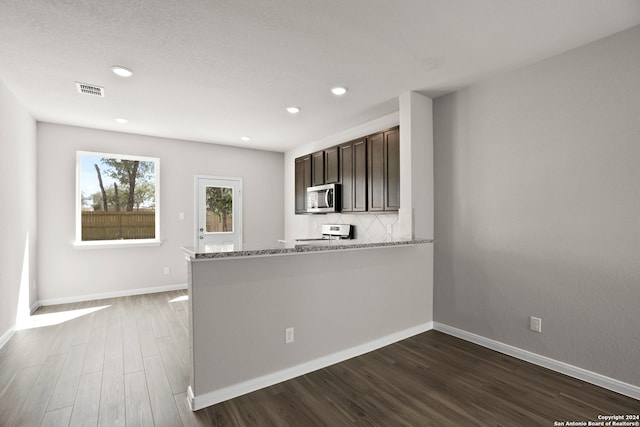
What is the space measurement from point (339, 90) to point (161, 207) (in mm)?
3634

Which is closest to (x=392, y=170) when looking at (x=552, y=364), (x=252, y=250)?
(x=252, y=250)

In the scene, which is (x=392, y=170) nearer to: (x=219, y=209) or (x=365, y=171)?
(x=365, y=171)

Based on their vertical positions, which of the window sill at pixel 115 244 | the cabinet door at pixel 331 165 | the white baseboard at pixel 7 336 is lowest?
the white baseboard at pixel 7 336

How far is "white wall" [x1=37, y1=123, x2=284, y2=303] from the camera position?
4484 millimetres

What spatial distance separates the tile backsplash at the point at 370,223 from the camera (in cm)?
404

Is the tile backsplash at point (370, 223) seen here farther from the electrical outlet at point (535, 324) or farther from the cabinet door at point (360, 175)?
the electrical outlet at point (535, 324)

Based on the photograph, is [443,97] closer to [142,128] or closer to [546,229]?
[546,229]

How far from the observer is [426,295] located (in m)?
3.51

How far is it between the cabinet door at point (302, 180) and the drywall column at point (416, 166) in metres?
2.13

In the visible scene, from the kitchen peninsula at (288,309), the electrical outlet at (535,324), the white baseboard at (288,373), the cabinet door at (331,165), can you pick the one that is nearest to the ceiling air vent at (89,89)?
the kitchen peninsula at (288,309)

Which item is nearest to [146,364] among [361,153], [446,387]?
[446,387]

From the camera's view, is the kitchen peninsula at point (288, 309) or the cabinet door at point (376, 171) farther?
the cabinet door at point (376, 171)

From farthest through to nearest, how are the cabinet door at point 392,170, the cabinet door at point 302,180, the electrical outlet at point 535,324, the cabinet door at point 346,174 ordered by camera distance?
the cabinet door at point 302,180 < the cabinet door at point 346,174 < the cabinet door at point 392,170 < the electrical outlet at point 535,324

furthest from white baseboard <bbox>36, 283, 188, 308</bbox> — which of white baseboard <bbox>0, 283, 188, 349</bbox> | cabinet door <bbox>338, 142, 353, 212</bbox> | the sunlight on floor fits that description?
cabinet door <bbox>338, 142, 353, 212</bbox>
